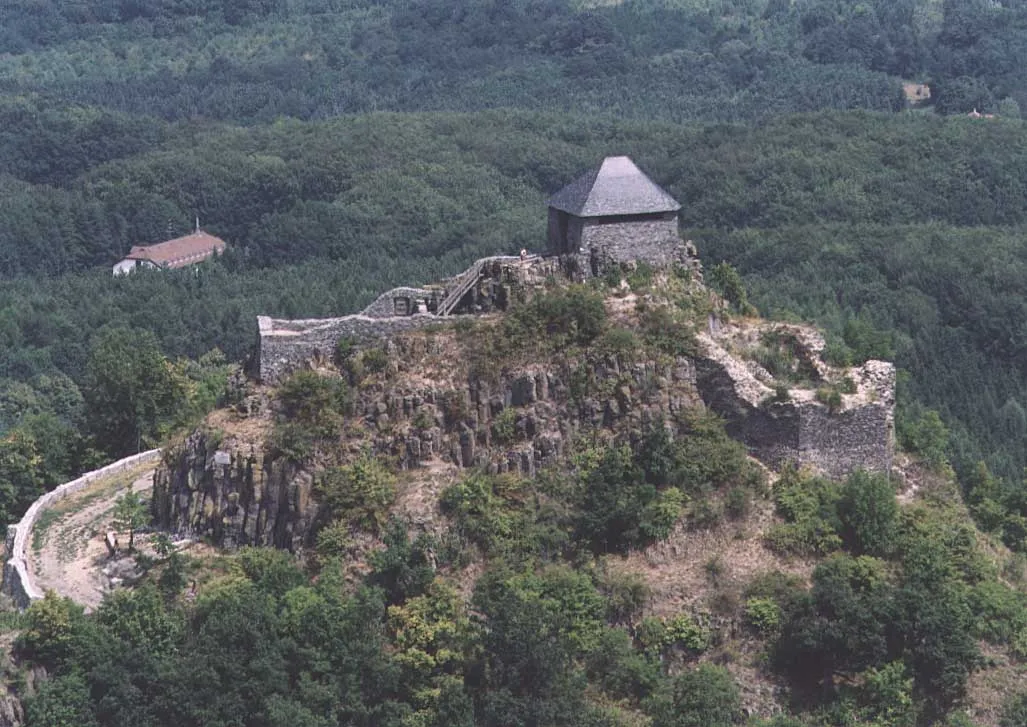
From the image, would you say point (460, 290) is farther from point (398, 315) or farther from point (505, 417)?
point (505, 417)

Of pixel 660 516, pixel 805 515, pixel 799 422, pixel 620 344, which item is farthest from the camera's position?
pixel 620 344

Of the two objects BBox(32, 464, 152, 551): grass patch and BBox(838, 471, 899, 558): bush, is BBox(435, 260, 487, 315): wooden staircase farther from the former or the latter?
BBox(838, 471, 899, 558): bush

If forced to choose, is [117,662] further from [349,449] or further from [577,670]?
[577,670]

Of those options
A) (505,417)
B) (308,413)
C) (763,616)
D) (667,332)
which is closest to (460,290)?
(505,417)

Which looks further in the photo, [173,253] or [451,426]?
[173,253]

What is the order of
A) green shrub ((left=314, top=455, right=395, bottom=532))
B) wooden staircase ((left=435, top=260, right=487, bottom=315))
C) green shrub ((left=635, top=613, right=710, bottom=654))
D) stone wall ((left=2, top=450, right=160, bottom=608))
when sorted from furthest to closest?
wooden staircase ((left=435, top=260, right=487, bottom=315))
stone wall ((left=2, top=450, right=160, bottom=608))
green shrub ((left=314, top=455, right=395, bottom=532))
green shrub ((left=635, top=613, right=710, bottom=654))

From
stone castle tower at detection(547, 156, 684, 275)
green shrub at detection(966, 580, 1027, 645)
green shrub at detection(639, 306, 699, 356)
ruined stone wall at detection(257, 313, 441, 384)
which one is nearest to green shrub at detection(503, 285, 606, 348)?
green shrub at detection(639, 306, 699, 356)
